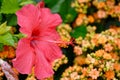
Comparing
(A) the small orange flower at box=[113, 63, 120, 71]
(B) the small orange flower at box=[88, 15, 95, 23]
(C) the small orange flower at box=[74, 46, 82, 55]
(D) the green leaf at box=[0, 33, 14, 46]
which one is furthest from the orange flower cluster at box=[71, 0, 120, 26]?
(D) the green leaf at box=[0, 33, 14, 46]

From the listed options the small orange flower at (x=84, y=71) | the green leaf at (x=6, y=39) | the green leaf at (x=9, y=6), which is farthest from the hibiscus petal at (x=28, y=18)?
the small orange flower at (x=84, y=71)

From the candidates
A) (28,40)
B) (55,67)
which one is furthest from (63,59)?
(28,40)

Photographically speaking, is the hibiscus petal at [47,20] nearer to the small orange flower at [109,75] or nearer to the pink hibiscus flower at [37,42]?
→ the pink hibiscus flower at [37,42]

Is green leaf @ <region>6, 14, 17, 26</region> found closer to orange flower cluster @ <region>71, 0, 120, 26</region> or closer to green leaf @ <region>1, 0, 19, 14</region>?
green leaf @ <region>1, 0, 19, 14</region>

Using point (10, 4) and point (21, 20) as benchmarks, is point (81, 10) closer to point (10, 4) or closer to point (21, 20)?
point (10, 4)

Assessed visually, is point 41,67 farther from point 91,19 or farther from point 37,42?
point 91,19

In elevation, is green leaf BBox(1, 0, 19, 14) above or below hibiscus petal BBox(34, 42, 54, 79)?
above
